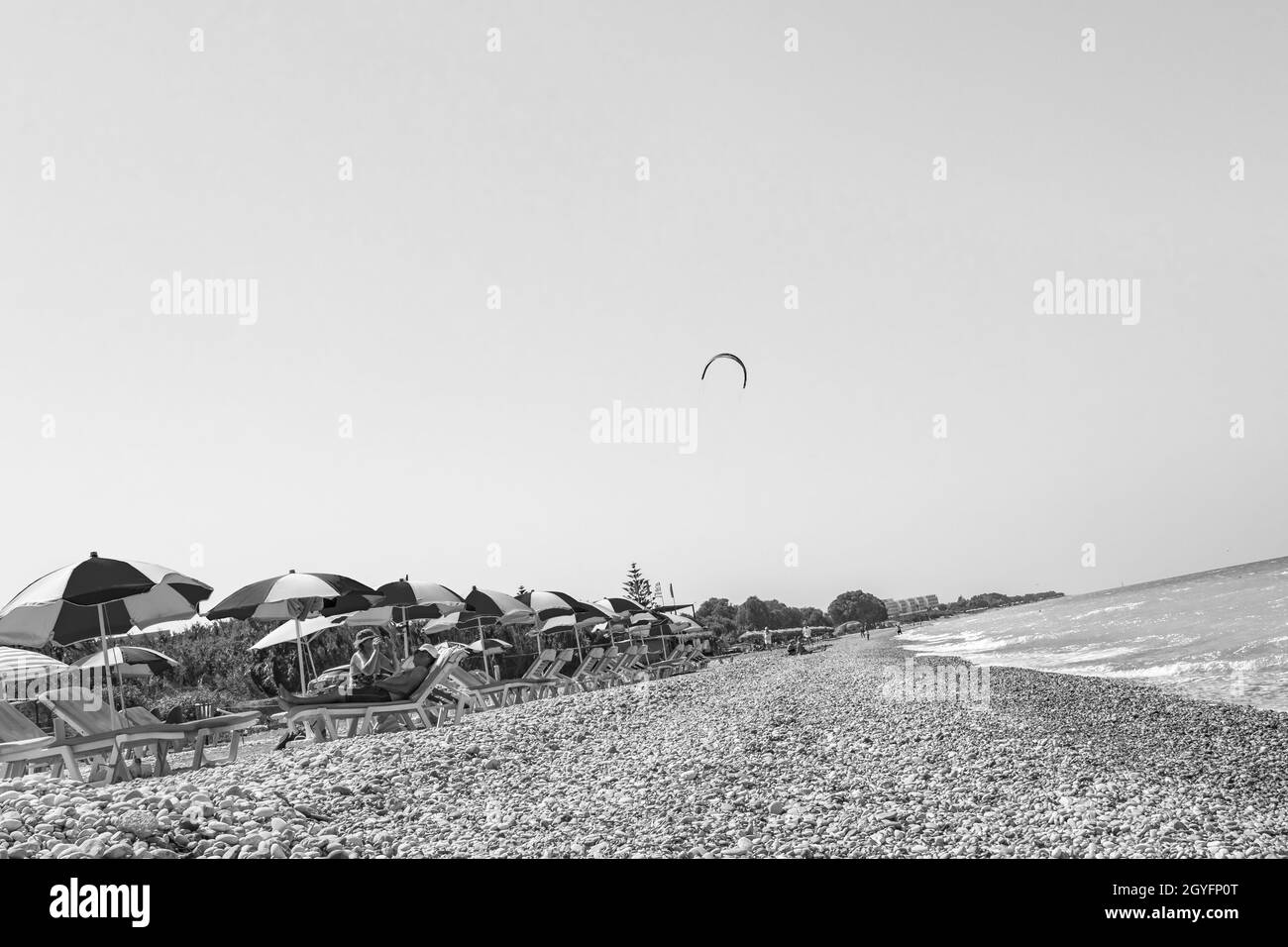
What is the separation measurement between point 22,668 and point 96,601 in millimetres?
813

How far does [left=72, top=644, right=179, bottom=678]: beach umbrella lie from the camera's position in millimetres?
10047

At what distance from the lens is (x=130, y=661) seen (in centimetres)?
1139

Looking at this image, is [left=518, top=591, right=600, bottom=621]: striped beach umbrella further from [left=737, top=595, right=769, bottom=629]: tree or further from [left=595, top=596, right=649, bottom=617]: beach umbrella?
[left=737, top=595, right=769, bottom=629]: tree

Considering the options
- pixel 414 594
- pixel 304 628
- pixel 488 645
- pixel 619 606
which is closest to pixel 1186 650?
pixel 619 606

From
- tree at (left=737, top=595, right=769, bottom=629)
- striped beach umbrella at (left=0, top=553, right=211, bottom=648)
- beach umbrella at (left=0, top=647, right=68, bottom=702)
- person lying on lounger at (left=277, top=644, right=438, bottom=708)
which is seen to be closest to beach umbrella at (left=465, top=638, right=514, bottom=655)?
person lying on lounger at (left=277, top=644, right=438, bottom=708)

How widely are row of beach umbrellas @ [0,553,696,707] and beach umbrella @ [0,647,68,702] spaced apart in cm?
11

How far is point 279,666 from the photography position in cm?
1777

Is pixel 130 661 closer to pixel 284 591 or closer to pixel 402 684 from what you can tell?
pixel 284 591

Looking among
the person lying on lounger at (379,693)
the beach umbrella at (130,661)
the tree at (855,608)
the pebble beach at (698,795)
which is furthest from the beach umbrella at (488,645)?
the tree at (855,608)

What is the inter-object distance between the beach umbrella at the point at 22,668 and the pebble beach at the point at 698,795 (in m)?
A: 0.87

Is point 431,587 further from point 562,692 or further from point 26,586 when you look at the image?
point 26,586
